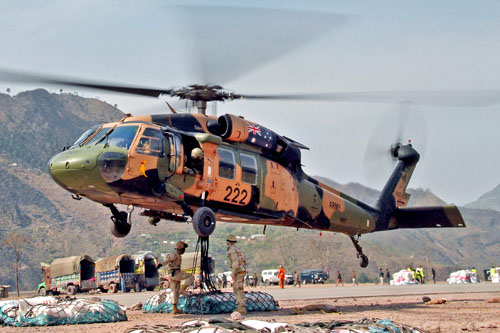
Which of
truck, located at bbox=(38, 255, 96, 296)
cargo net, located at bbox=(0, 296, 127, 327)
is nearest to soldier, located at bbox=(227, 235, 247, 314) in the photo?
cargo net, located at bbox=(0, 296, 127, 327)

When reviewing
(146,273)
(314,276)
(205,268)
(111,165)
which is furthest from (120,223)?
(314,276)

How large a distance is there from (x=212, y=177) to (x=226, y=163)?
648 mm

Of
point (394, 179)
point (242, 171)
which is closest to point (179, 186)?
point (242, 171)

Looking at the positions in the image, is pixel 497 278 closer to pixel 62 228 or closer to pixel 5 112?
pixel 62 228

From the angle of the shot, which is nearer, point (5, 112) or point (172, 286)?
point (172, 286)

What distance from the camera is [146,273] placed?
135ft

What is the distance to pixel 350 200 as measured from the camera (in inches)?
867

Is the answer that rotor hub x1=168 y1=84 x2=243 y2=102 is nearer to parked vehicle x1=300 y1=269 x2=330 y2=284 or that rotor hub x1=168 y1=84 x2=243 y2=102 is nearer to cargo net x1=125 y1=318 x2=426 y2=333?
cargo net x1=125 y1=318 x2=426 y2=333

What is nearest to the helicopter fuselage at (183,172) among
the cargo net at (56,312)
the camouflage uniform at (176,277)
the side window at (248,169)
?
the side window at (248,169)

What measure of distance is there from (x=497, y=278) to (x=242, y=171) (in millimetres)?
30447

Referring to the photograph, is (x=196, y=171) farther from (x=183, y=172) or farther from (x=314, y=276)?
(x=314, y=276)

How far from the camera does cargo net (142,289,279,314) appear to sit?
15117 mm

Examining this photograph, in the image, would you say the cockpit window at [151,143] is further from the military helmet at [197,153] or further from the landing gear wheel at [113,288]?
the landing gear wheel at [113,288]

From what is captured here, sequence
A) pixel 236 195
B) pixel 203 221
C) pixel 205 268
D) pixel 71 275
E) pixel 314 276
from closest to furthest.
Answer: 1. pixel 203 221
2. pixel 205 268
3. pixel 236 195
4. pixel 71 275
5. pixel 314 276
